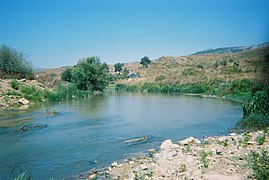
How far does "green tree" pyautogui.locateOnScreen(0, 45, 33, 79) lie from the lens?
42281mm

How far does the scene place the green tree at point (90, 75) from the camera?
46.8m

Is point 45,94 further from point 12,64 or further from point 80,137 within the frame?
point 80,137

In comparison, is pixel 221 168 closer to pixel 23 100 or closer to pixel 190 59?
pixel 23 100

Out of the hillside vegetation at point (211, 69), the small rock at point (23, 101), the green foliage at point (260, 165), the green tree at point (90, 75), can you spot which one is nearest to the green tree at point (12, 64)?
the green tree at point (90, 75)

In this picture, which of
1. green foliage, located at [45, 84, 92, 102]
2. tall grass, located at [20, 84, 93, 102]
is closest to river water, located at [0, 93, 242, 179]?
tall grass, located at [20, 84, 93, 102]

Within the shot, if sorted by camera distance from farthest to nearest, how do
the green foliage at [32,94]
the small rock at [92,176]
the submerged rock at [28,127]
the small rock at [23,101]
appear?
the green foliage at [32,94] < the small rock at [23,101] < the submerged rock at [28,127] < the small rock at [92,176]

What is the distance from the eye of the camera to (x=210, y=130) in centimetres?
1494

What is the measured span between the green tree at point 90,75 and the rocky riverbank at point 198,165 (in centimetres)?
3824

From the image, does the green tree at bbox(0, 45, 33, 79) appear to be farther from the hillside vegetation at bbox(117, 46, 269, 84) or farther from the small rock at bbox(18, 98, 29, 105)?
the hillside vegetation at bbox(117, 46, 269, 84)

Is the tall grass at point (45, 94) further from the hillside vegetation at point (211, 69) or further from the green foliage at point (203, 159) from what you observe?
the green foliage at point (203, 159)

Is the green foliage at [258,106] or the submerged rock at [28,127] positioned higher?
the green foliage at [258,106]

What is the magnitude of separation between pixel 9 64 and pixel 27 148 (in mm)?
34252

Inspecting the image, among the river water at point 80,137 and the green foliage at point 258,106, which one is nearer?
the river water at point 80,137

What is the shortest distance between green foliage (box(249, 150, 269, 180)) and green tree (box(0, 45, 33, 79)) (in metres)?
40.6
